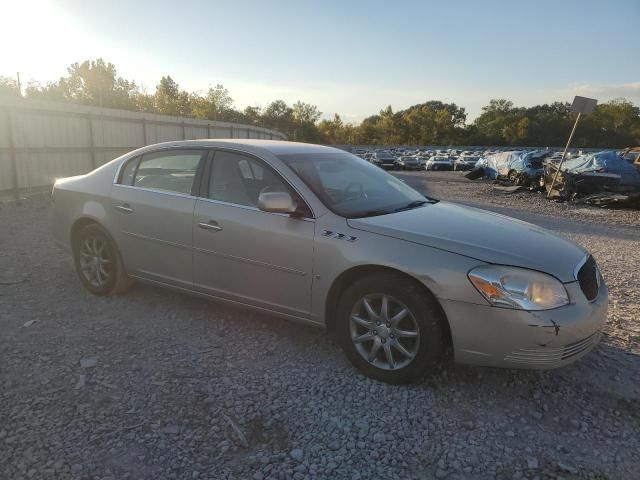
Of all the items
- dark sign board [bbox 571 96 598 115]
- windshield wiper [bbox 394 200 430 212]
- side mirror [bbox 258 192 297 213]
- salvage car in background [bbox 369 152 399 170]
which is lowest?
salvage car in background [bbox 369 152 399 170]

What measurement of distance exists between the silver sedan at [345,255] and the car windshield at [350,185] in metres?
0.02

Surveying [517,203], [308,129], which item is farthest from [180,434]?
[308,129]

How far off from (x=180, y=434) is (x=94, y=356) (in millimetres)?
1241

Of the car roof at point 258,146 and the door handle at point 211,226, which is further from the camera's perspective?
the car roof at point 258,146

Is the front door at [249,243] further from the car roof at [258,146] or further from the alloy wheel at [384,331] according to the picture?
the alloy wheel at [384,331]

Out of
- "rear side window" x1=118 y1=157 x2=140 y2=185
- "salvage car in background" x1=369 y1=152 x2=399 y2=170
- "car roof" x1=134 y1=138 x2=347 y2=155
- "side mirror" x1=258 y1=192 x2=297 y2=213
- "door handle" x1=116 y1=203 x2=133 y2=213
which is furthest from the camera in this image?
"salvage car in background" x1=369 y1=152 x2=399 y2=170

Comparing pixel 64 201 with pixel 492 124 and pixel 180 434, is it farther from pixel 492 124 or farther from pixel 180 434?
pixel 492 124

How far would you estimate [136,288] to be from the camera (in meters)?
4.94

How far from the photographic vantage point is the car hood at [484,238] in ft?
9.57

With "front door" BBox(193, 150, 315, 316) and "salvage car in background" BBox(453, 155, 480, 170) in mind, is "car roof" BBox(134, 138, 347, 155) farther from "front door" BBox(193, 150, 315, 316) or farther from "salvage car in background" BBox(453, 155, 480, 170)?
"salvage car in background" BBox(453, 155, 480, 170)

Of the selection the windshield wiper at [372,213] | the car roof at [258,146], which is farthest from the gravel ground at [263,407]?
the car roof at [258,146]

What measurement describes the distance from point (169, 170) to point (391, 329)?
240 centimetres

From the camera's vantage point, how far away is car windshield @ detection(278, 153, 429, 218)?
352cm

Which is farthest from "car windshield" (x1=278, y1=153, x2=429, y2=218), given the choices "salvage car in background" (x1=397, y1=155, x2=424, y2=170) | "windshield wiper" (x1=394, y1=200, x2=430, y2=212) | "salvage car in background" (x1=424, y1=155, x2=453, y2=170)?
"salvage car in background" (x1=397, y1=155, x2=424, y2=170)
